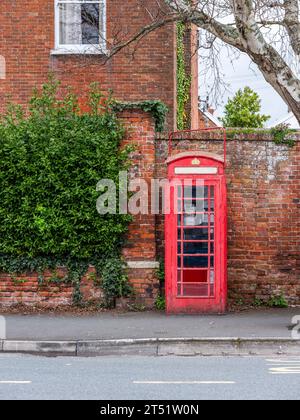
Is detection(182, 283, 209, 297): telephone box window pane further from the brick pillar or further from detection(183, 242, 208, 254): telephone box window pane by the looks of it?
the brick pillar

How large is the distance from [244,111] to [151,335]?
84.7 feet

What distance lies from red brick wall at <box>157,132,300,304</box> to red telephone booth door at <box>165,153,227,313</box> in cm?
123

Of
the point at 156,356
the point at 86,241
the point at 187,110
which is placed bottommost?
the point at 156,356

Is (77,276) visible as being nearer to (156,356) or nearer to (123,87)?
(156,356)

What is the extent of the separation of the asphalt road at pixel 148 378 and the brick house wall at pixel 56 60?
8.31 metres

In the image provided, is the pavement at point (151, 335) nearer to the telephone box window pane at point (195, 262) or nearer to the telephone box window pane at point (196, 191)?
the telephone box window pane at point (195, 262)

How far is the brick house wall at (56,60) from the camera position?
1831cm

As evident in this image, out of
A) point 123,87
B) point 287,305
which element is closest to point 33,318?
point 287,305

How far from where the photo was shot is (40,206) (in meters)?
14.8

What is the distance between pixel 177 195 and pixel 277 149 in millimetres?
2424

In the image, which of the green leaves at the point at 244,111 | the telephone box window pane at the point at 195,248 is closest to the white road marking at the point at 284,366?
the telephone box window pane at the point at 195,248

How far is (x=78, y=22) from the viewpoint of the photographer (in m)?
18.7

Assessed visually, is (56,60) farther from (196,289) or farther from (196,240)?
(196,289)
